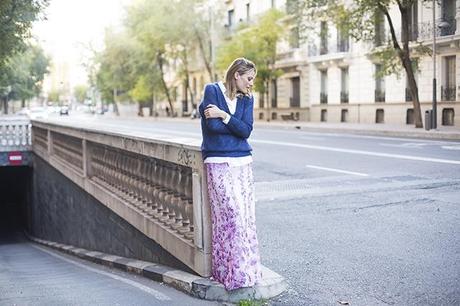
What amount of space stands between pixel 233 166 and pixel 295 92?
45.5 metres

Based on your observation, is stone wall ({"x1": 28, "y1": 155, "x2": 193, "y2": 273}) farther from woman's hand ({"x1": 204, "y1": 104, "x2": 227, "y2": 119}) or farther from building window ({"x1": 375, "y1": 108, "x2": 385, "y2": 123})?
building window ({"x1": 375, "y1": 108, "x2": 385, "y2": 123})

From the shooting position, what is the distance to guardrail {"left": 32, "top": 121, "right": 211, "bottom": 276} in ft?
18.3

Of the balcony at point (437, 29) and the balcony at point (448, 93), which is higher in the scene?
the balcony at point (437, 29)

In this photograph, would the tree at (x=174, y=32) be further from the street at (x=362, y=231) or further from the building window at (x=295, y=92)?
the street at (x=362, y=231)

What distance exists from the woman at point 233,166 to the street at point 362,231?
0.48 m

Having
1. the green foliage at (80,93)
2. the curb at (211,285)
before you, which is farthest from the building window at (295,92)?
the green foliage at (80,93)

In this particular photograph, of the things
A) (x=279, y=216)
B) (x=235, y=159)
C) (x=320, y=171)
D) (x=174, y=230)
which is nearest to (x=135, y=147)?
(x=174, y=230)

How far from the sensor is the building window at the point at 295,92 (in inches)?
1949

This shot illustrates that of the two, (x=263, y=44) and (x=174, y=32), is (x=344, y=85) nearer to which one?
(x=263, y=44)

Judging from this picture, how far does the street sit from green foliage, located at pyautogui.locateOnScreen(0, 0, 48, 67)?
10.3m

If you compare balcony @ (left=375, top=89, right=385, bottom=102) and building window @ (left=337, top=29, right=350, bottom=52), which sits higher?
building window @ (left=337, top=29, right=350, bottom=52)

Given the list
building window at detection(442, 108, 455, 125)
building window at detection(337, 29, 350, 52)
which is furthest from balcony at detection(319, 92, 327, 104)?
building window at detection(442, 108, 455, 125)

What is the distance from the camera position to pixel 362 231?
7520 mm

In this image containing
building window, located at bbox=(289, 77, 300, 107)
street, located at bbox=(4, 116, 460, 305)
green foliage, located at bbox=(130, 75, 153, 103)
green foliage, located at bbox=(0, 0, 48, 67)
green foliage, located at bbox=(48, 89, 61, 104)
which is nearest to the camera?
street, located at bbox=(4, 116, 460, 305)
